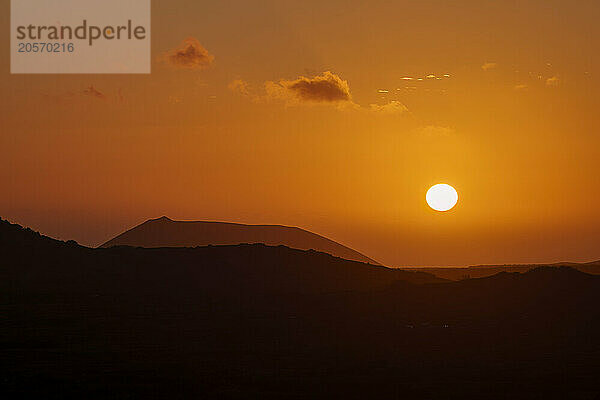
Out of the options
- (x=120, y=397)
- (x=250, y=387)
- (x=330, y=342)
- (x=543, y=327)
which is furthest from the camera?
(x=543, y=327)

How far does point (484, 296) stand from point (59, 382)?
40376mm

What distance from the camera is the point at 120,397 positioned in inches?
1361

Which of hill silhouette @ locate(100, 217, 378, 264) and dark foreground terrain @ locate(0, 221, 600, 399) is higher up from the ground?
hill silhouette @ locate(100, 217, 378, 264)

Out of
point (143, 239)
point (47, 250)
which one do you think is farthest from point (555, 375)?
point (143, 239)

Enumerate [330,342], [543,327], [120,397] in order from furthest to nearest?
[543,327] < [330,342] < [120,397]

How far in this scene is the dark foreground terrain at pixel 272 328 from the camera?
37.7 meters

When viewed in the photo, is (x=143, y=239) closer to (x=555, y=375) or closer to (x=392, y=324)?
(x=392, y=324)

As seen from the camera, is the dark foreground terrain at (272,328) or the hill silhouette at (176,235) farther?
the hill silhouette at (176,235)

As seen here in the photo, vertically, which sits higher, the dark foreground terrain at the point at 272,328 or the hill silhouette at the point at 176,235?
the hill silhouette at the point at 176,235

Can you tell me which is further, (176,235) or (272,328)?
(176,235)

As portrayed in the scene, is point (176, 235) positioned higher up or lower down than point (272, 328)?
higher up

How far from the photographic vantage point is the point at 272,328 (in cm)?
5391

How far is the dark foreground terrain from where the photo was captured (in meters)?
37.7

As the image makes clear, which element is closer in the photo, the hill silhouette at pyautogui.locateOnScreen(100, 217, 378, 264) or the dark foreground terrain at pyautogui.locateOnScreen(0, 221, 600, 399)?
the dark foreground terrain at pyautogui.locateOnScreen(0, 221, 600, 399)
